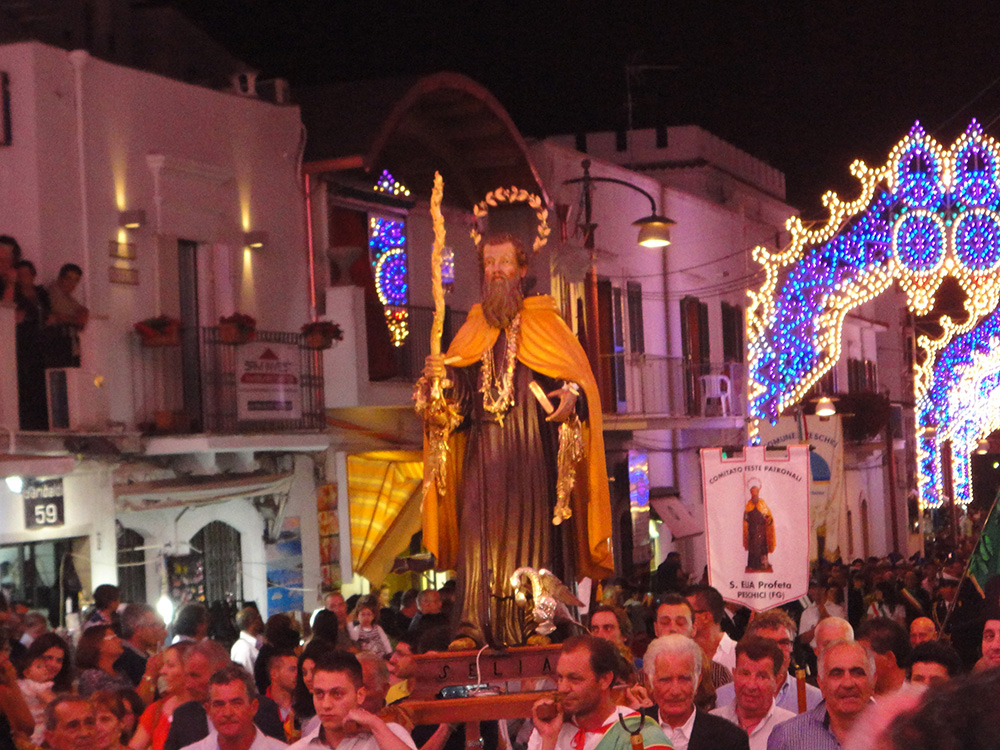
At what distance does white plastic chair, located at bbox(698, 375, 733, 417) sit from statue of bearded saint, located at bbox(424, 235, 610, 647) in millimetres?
18018

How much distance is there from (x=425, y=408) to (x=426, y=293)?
12033mm

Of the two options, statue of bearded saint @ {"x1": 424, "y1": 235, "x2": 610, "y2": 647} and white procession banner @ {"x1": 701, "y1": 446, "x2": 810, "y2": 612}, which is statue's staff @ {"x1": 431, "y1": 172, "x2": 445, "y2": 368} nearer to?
statue of bearded saint @ {"x1": 424, "y1": 235, "x2": 610, "y2": 647}

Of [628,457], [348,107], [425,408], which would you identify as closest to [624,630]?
[425,408]

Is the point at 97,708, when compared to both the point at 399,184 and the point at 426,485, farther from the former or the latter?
the point at 399,184

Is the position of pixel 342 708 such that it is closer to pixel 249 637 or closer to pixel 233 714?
pixel 233 714

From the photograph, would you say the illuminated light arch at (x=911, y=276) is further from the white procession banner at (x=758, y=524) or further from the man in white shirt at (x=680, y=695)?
the man in white shirt at (x=680, y=695)

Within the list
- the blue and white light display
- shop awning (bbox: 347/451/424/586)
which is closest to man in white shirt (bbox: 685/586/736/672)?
shop awning (bbox: 347/451/424/586)

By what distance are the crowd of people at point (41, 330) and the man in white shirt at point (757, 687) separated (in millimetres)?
9648

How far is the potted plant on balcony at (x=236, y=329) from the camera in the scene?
16234 mm

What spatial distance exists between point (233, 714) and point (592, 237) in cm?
1487

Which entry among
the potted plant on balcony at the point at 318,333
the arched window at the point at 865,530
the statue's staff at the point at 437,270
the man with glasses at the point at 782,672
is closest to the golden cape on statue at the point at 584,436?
the statue's staff at the point at 437,270

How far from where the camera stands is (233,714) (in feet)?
20.3

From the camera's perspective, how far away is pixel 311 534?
18.3 metres

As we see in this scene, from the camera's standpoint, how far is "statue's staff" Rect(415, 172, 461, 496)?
28.6 ft
